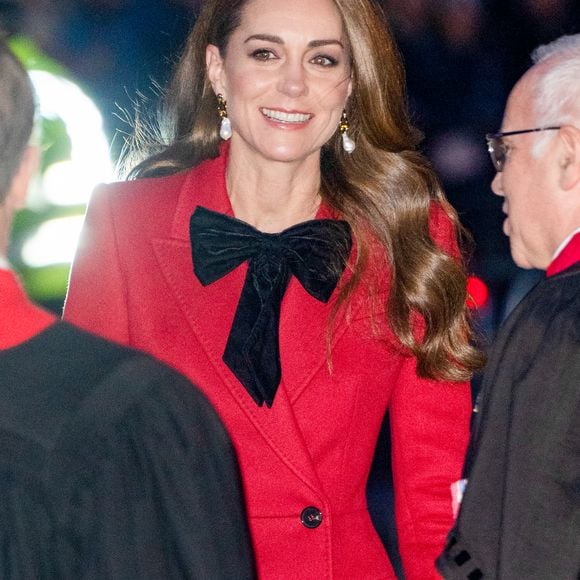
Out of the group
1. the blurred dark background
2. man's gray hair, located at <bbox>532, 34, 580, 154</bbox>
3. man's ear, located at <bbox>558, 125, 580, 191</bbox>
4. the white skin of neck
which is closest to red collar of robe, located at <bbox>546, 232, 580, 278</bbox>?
man's ear, located at <bbox>558, 125, 580, 191</bbox>

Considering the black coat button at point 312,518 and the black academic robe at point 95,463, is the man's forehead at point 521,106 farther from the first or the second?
the black academic robe at point 95,463

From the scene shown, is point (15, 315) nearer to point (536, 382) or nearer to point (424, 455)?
point (536, 382)

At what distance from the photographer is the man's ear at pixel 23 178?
165 centimetres

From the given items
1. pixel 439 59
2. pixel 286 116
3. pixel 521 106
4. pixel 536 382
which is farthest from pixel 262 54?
pixel 439 59

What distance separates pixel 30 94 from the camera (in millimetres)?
1643

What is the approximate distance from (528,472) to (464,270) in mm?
991

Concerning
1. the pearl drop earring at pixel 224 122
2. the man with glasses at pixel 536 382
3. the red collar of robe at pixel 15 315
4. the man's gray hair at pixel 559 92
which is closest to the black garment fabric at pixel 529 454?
the man with glasses at pixel 536 382

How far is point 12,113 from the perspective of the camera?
162cm

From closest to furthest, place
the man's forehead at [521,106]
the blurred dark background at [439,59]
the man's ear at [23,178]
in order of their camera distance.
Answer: the man's ear at [23,178] → the man's forehead at [521,106] → the blurred dark background at [439,59]

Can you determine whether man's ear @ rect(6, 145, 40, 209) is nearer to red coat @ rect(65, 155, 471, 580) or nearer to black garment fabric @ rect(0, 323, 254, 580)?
black garment fabric @ rect(0, 323, 254, 580)

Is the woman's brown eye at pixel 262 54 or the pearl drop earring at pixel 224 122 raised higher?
the woman's brown eye at pixel 262 54

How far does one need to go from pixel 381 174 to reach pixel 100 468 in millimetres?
1630

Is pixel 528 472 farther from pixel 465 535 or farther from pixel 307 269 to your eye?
pixel 307 269

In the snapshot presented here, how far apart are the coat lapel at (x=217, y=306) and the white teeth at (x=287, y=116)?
0.25 meters
